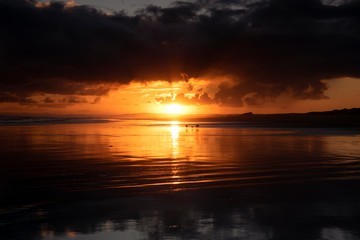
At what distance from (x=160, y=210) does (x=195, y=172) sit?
19.9 feet

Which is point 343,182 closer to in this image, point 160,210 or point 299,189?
point 299,189

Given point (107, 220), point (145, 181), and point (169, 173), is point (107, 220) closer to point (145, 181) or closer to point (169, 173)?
point (145, 181)

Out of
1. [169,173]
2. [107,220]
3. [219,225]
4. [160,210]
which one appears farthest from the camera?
[169,173]

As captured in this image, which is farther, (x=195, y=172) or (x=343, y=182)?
(x=195, y=172)

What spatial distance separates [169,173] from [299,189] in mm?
5879

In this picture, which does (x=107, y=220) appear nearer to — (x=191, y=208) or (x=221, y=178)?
(x=191, y=208)

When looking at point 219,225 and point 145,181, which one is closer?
point 219,225

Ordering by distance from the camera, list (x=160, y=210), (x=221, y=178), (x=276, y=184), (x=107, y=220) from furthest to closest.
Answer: (x=221, y=178) → (x=276, y=184) → (x=160, y=210) → (x=107, y=220)

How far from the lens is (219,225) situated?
777 centimetres

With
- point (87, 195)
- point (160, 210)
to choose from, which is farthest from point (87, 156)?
point (160, 210)

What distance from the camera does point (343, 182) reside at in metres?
12.7

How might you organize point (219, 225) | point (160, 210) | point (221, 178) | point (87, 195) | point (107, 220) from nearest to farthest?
point (219, 225)
point (107, 220)
point (160, 210)
point (87, 195)
point (221, 178)

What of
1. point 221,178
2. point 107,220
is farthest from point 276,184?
point 107,220

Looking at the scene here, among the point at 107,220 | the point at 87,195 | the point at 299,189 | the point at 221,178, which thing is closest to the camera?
the point at 107,220
